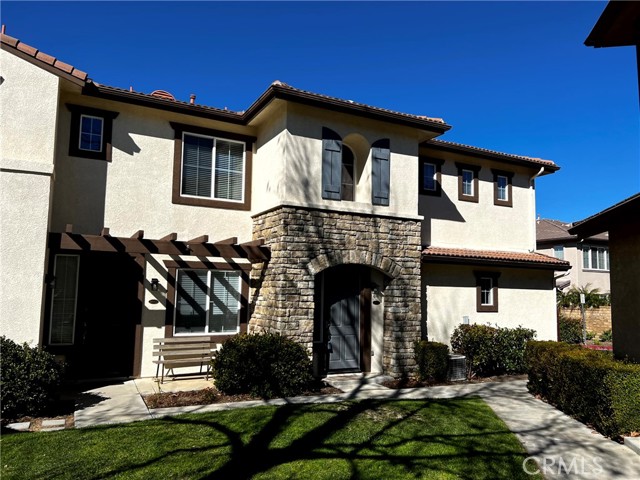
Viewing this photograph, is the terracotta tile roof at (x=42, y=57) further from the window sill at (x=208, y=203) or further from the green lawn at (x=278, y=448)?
the green lawn at (x=278, y=448)

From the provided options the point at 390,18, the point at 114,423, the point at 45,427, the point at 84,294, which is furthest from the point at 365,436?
the point at 390,18

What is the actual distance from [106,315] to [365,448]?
6.81 meters

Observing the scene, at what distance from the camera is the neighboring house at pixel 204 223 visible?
29.1ft

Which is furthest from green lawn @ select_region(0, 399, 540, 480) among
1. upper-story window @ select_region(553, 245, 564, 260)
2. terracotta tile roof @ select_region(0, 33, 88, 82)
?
upper-story window @ select_region(553, 245, 564, 260)

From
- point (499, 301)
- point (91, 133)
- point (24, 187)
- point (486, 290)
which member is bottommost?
point (499, 301)

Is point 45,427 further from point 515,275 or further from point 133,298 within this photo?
point 515,275

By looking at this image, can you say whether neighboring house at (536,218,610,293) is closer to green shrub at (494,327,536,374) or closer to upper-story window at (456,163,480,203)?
upper-story window at (456,163,480,203)

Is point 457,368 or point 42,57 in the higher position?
point 42,57

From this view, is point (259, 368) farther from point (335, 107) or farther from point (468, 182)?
point (468, 182)

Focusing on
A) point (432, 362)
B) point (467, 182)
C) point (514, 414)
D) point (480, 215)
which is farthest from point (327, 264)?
point (480, 215)

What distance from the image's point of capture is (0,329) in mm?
8078

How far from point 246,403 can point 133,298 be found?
3.88m

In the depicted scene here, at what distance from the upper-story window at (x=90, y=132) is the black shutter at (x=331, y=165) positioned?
16.3ft

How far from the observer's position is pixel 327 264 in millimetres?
10695
